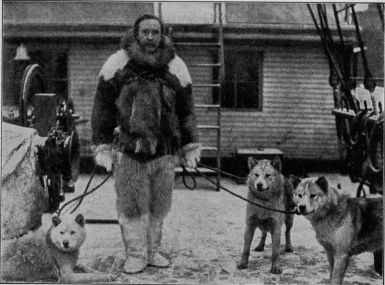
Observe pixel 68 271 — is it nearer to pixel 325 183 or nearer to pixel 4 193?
pixel 4 193

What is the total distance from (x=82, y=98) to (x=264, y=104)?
A: 302cm

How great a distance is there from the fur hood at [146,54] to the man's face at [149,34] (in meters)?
0.04

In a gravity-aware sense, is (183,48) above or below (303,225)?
above

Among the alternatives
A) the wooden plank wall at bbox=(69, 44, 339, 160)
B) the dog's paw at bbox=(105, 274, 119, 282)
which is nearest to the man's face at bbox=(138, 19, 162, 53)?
the dog's paw at bbox=(105, 274, 119, 282)

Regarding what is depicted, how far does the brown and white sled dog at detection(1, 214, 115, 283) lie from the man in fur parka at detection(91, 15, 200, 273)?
0.43m

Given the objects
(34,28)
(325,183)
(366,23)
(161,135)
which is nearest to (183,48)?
(34,28)

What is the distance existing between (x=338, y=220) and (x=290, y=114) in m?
5.41

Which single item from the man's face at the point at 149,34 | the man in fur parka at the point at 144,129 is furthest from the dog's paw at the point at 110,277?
the man's face at the point at 149,34

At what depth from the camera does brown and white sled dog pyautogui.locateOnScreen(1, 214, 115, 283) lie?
351 cm

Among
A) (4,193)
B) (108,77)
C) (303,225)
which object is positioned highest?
(108,77)

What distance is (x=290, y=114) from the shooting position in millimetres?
8742

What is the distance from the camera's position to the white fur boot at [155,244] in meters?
4.03

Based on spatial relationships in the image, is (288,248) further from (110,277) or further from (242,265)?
(110,277)

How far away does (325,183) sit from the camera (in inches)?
134
